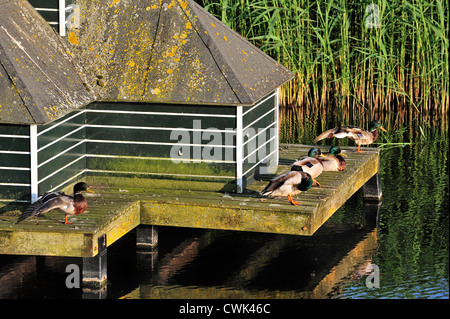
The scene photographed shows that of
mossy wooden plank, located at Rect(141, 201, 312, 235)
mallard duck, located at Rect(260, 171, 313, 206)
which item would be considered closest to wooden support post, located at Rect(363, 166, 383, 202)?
mallard duck, located at Rect(260, 171, 313, 206)

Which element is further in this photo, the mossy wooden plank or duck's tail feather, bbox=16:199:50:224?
the mossy wooden plank

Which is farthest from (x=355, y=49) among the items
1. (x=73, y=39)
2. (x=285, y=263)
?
(x=73, y=39)

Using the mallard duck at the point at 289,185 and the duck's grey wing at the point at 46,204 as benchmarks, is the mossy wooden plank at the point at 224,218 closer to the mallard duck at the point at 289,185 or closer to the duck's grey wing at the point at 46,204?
the mallard duck at the point at 289,185

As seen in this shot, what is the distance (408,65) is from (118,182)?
936 centimetres

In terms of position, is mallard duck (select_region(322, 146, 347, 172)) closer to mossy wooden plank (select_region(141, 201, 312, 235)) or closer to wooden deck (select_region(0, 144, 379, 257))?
wooden deck (select_region(0, 144, 379, 257))

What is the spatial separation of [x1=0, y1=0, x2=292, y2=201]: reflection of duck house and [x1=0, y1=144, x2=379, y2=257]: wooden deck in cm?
19

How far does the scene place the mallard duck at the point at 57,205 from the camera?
12.6 m

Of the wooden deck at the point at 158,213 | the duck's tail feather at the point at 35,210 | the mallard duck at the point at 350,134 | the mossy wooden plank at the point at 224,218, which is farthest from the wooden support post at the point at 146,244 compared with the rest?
the mallard duck at the point at 350,134

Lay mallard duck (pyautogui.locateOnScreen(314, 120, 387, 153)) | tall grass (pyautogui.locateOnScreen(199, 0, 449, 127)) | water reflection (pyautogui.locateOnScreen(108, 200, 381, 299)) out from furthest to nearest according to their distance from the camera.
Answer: tall grass (pyautogui.locateOnScreen(199, 0, 449, 127))
mallard duck (pyautogui.locateOnScreen(314, 120, 387, 153))
water reflection (pyautogui.locateOnScreen(108, 200, 381, 299))

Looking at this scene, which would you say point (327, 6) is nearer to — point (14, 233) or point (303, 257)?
point (303, 257)

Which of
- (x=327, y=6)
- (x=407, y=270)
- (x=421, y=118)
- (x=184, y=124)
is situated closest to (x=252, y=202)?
(x=184, y=124)

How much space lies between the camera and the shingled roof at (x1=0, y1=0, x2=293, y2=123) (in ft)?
45.3

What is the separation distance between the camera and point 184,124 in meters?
14.0

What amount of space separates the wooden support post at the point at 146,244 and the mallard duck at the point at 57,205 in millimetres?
1728
